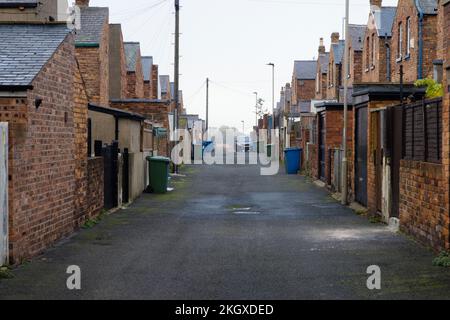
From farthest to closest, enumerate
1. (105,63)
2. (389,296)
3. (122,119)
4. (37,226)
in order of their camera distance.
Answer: (105,63) < (122,119) < (37,226) < (389,296)

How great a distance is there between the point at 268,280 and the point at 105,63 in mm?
28252

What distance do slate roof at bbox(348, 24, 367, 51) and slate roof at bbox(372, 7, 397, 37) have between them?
3802mm

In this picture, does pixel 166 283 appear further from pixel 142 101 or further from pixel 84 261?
pixel 142 101

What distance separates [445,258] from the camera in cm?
1005

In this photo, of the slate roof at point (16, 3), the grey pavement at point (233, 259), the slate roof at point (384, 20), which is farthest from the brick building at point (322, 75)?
the grey pavement at point (233, 259)

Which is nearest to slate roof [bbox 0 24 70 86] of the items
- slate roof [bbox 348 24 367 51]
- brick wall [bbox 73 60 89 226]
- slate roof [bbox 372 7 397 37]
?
brick wall [bbox 73 60 89 226]

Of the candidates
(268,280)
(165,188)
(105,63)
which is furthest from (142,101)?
(268,280)

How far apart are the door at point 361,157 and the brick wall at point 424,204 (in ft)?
15.7

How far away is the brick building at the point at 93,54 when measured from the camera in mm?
33062

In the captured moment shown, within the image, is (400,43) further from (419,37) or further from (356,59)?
(356,59)

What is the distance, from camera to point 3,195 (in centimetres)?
962

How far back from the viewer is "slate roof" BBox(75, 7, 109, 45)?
3341cm

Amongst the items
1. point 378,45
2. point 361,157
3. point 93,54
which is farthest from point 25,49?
point 378,45

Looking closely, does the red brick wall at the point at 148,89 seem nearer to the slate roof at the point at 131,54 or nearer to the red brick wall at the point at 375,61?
the slate roof at the point at 131,54
